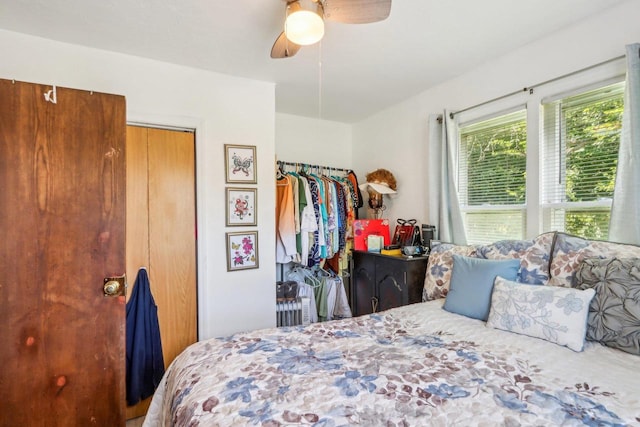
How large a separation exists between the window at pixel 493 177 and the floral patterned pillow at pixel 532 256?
0.39 m

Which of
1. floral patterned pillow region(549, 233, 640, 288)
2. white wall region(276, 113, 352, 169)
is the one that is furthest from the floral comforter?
white wall region(276, 113, 352, 169)

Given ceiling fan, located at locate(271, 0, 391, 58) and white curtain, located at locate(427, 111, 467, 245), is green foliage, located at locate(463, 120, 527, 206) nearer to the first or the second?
white curtain, located at locate(427, 111, 467, 245)

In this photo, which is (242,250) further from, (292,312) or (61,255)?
(61,255)

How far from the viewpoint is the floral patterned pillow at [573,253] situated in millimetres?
1550

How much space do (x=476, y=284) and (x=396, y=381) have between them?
1006 mm

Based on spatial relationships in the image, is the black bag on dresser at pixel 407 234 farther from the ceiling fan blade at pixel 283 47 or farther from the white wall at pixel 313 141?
the ceiling fan blade at pixel 283 47

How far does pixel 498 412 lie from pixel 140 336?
84.6 inches

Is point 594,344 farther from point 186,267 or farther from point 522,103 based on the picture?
point 186,267

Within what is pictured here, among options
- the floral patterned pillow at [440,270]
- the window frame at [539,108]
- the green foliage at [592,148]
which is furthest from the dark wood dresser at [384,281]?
the green foliage at [592,148]

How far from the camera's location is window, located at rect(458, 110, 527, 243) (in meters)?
2.29

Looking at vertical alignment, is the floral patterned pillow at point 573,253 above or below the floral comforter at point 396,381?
above

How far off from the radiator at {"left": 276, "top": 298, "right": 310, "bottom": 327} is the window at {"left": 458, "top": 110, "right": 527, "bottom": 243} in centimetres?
159

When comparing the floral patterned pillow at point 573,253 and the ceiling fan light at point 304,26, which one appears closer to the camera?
the ceiling fan light at point 304,26

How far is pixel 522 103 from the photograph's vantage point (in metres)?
2.21
